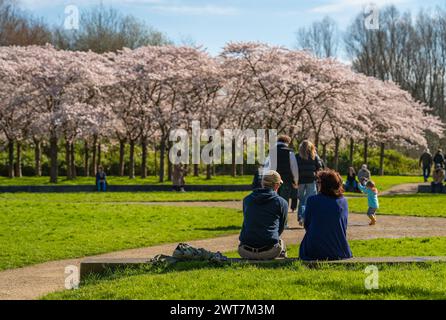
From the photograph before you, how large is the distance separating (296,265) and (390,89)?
45.2m

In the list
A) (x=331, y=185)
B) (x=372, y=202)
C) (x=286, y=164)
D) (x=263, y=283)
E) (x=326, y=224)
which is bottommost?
(x=263, y=283)

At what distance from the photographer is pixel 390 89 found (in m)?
51.8

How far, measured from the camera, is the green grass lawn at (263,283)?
23.0 ft

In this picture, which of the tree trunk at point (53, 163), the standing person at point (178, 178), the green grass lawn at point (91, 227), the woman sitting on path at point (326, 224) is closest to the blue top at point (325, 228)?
the woman sitting on path at point (326, 224)

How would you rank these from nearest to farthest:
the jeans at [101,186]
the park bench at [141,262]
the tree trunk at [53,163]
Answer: the park bench at [141,262] → the jeans at [101,186] → the tree trunk at [53,163]

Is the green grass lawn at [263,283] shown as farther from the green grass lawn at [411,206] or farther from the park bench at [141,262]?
the green grass lawn at [411,206]

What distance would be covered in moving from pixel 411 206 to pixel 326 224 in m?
14.0

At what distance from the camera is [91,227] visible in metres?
15.8

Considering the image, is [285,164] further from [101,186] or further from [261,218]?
[101,186]

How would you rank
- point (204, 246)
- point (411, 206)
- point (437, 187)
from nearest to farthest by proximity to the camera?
1. point (204, 246)
2. point (411, 206)
3. point (437, 187)

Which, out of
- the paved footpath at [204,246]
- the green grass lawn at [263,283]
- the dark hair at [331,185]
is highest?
the dark hair at [331,185]

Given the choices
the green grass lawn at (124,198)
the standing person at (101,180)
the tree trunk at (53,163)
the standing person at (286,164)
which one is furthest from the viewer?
the tree trunk at (53,163)

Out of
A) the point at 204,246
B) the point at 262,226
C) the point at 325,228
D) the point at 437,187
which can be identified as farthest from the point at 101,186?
the point at 325,228
